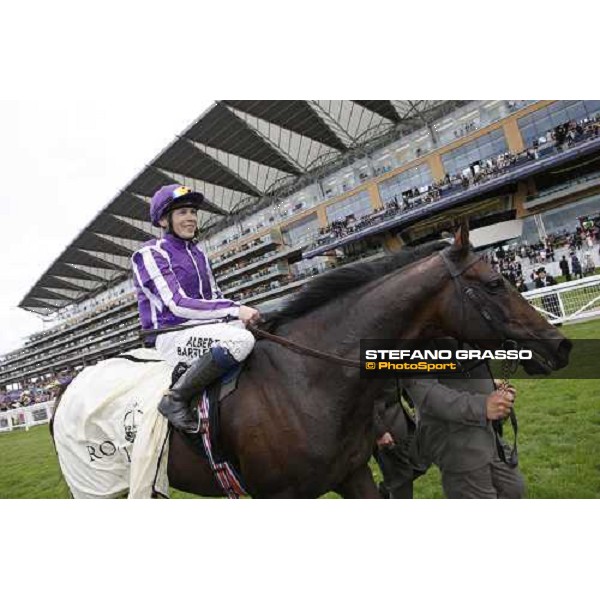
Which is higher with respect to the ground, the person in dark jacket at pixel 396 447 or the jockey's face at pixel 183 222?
the jockey's face at pixel 183 222

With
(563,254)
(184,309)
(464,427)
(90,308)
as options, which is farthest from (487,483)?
(90,308)

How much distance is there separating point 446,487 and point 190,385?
1385 mm

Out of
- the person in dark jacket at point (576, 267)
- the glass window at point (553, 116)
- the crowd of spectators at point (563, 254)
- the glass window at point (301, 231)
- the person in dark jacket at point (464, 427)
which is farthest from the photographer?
the glass window at point (301, 231)

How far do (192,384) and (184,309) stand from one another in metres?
0.39

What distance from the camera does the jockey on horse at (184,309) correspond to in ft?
6.33

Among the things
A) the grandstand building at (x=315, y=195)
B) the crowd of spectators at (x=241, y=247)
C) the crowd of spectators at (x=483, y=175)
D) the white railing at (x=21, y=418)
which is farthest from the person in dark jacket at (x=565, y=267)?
the white railing at (x=21, y=418)

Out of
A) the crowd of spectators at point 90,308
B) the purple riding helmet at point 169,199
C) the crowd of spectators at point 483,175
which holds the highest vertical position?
the crowd of spectators at point 483,175

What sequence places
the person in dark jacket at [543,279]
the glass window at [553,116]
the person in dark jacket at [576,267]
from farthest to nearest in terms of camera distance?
the person in dark jacket at [543,279] → the person in dark jacket at [576,267] → the glass window at [553,116]

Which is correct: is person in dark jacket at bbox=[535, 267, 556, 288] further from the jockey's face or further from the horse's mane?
the jockey's face

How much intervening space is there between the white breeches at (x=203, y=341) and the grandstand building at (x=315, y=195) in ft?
1.98

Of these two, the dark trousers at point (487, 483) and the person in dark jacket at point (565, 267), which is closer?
the dark trousers at point (487, 483)

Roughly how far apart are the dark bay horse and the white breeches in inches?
6.3

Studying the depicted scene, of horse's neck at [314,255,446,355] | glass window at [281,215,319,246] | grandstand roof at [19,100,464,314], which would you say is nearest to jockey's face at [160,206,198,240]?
horse's neck at [314,255,446,355]

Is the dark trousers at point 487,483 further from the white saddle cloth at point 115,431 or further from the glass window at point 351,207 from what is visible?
the glass window at point 351,207
